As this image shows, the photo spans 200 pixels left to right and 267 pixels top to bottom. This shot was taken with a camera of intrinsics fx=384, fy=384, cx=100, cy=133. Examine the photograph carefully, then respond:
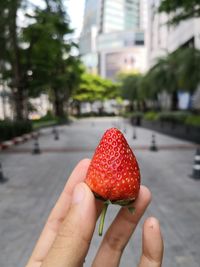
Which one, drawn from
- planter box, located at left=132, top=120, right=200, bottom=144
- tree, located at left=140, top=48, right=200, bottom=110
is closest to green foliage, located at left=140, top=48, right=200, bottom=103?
tree, located at left=140, top=48, right=200, bottom=110

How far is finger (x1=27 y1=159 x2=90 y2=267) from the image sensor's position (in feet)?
5.71

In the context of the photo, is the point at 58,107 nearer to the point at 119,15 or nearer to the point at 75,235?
the point at 75,235

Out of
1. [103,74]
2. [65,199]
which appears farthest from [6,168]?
[103,74]

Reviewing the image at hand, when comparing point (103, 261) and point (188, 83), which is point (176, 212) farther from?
point (188, 83)

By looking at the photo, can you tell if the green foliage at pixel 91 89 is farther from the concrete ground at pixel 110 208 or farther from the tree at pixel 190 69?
the concrete ground at pixel 110 208

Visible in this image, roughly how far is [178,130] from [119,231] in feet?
70.5

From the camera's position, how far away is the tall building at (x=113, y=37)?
13262 cm

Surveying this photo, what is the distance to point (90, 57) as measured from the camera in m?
147

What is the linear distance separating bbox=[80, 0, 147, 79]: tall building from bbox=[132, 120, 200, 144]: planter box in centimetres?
8913

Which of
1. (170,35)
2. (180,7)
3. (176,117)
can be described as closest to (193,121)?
(176,117)

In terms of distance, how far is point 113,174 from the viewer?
1.63 meters

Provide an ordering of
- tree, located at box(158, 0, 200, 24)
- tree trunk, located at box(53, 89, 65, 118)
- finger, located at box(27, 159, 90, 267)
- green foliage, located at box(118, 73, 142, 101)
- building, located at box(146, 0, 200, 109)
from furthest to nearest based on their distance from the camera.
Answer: green foliage, located at box(118, 73, 142, 101), tree trunk, located at box(53, 89, 65, 118), building, located at box(146, 0, 200, 109), tree, located at box(158, 0, 200, 24), finger, located at box(27, 159, 90, 267)

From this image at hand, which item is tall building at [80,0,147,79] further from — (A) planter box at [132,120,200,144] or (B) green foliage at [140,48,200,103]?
(A) planter box at [132,120,200,144]

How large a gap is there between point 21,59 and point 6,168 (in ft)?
54.2
